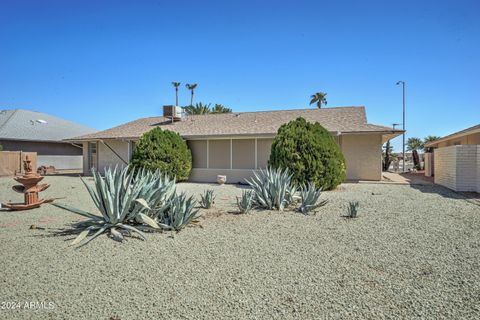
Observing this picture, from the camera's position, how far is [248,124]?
18.3 meters

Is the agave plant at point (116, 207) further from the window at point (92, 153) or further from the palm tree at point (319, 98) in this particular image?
the palm tree at point (319, 98)

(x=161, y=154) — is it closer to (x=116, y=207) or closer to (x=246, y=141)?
(x=246, y=141)

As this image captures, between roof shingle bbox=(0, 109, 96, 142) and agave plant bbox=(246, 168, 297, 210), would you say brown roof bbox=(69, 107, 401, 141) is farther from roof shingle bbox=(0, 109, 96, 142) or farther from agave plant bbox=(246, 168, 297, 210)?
roof shingle bbox=(0, 109, 96, 142)

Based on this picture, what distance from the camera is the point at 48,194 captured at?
37.8 feet

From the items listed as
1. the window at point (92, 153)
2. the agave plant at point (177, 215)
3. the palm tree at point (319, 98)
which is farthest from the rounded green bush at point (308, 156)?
the palm tree at point (319, 98)

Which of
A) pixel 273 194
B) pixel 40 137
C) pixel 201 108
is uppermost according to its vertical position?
pixel 201 108

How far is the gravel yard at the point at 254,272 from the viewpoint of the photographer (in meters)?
2.77

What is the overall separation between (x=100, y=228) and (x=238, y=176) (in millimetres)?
11223

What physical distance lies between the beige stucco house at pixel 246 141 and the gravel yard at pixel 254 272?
968 centimetres

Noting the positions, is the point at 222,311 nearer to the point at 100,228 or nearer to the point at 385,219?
the point at 100,228

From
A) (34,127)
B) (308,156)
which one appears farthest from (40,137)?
(308,156)

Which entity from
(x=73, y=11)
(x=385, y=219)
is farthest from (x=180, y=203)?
(x=73, y=11)

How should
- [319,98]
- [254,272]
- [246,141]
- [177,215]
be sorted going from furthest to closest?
1. [319,98]
2. [246,141]
3. [177,215]
4. [254,272]

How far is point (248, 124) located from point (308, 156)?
25.0 feet
